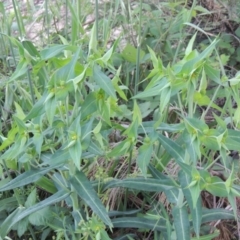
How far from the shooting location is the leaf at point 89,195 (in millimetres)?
1215

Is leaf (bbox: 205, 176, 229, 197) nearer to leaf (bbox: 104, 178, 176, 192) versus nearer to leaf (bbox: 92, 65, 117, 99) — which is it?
leaf (bbox: 104, 178, 176, 192)

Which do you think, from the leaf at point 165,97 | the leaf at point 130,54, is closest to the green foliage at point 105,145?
the leaf at point 165,97

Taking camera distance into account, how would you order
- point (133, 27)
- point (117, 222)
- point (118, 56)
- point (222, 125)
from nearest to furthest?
1. point (222, 125)
2. point (117, 222)
3. point (118, 56)
4. point (133, 27)

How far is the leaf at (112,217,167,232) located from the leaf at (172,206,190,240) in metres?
0.10

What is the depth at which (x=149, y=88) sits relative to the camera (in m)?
1.15

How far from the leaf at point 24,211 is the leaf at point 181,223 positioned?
0.28 meters

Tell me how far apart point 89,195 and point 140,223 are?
23 centimetres

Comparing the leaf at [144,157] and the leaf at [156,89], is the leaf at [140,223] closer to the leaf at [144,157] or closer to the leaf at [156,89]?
the leaf at [144,157]

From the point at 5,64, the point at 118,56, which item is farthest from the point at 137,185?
the point at 5,64

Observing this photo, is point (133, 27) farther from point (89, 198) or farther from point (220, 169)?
point (89, 198)

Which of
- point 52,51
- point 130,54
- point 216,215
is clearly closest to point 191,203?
point 216,215

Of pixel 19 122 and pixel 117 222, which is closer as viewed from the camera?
pixel 19 122

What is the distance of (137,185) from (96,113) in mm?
230

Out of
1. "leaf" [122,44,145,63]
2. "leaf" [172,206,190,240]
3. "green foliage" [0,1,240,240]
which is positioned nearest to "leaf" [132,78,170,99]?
"green foliage" [0,1,240,240]
